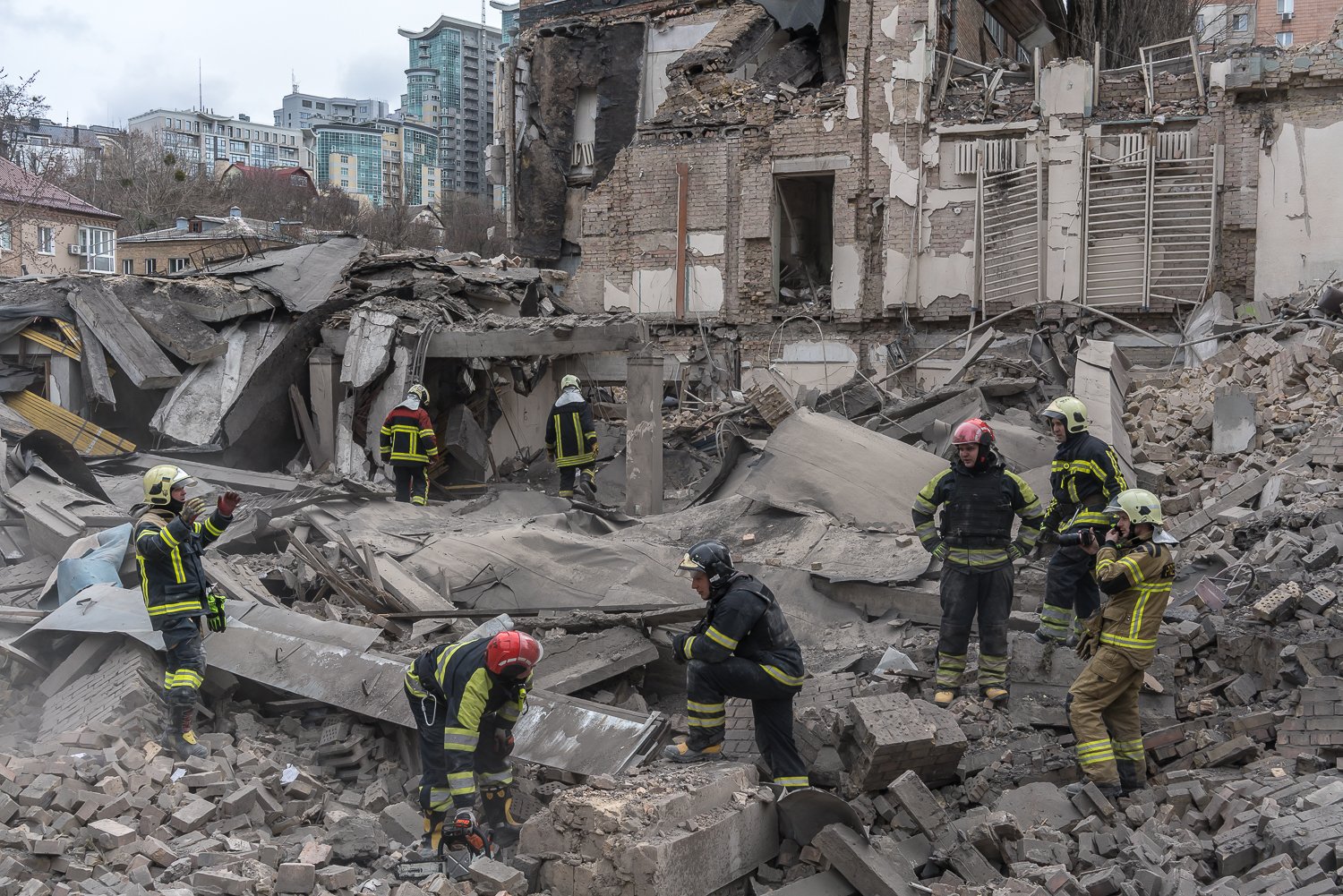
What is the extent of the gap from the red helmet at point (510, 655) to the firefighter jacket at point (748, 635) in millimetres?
886

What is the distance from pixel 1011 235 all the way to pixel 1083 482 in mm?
10980

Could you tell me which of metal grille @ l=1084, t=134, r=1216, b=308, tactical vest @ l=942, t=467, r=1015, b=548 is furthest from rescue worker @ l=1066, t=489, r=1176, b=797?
metal grille @ l=1084, t=134, r=1216, b=308

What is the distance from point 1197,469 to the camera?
35.2 ft

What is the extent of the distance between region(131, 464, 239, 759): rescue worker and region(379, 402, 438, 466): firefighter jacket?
489 centimetres

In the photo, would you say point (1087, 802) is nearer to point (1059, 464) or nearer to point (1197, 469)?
point (1059, 464)

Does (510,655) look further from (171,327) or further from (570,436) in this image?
(171,327)

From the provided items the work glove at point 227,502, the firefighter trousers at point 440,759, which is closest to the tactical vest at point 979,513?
the firefighter trousers at point 440,759

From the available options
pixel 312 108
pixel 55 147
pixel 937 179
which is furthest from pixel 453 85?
pixel 937 179

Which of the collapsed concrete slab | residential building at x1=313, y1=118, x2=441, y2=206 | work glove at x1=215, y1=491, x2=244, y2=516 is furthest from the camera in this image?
residential building at x1=313, y1=118, x2=441, y2=206

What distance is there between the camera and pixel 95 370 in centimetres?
1299

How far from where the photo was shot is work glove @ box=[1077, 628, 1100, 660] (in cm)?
605

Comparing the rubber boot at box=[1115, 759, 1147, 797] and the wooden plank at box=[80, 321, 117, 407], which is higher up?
the wooden plank at box=[80, 321, 117, 407]

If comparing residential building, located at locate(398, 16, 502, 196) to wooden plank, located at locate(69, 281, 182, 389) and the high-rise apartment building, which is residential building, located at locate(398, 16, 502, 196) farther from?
wooden plank, located at locate(69, 281, 182, 389)

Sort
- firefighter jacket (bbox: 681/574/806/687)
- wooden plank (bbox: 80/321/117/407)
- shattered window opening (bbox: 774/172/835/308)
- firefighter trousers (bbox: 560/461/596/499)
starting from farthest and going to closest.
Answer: shattered window opening (bbox: 774/172/835/308)
wooden plank (bbox: 80/321/117/407)
firefighter trousers (bbox: 560/461/596/499)
firefighter jacket (bbox: 681/574/806/687)
